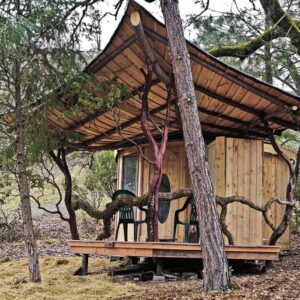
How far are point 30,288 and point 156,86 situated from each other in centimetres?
303

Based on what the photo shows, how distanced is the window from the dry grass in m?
Answer: 2.26

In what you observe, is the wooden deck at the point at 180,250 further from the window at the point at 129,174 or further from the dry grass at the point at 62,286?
the window at the point at 129,174

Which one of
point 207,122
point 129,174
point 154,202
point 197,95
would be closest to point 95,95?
point 197,95

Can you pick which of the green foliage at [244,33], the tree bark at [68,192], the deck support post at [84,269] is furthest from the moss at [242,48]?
the deck support post at [84,269]

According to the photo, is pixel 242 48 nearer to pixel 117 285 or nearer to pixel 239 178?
pixel 239 178

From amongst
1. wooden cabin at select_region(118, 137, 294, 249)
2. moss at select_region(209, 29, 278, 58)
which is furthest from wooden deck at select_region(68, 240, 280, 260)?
moss at select_region(209, 29, 278, 58)

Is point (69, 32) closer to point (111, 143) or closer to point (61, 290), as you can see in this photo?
point (61, 290)

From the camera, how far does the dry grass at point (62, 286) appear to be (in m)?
4.67

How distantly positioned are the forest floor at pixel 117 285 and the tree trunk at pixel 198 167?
0.69 feet

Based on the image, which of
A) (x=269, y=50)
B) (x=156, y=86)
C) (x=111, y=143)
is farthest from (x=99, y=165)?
(x=156, y=86)

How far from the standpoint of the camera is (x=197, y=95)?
6.33 metres

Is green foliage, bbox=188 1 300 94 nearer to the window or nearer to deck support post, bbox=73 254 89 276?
the window

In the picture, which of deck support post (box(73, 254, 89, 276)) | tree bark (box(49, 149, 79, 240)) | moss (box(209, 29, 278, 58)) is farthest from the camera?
moss (box(209, 29, 278, 58))

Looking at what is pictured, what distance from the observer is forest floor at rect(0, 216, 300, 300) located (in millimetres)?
4094
